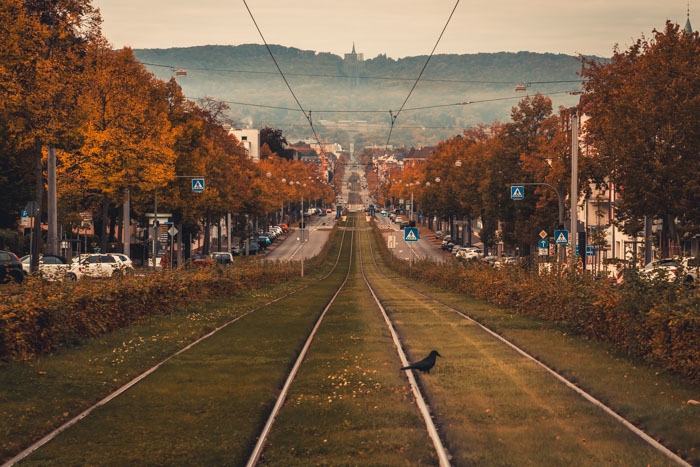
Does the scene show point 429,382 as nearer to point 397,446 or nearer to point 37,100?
point 397,446

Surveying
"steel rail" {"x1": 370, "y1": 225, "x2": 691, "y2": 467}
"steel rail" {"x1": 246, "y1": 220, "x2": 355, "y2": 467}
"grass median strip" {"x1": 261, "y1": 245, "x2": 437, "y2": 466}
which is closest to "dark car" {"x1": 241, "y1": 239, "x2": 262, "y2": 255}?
"steel rail" {"x1": 246, "y1": 220, "x2": 355, "y2": 467}

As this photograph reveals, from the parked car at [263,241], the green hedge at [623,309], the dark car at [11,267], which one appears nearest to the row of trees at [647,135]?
the green hedge at [623,309]

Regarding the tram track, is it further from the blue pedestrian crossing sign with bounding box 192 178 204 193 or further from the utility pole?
the blue pedestrian crossing sign with bounding box 192 178 204 193

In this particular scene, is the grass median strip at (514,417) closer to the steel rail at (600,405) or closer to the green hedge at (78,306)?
the steel rail at (600,405)

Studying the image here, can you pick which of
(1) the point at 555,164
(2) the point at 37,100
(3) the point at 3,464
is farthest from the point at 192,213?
(3) the point at 3,464

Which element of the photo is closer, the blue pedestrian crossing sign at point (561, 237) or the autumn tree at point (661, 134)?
the autumn tree at point (661, 134)
